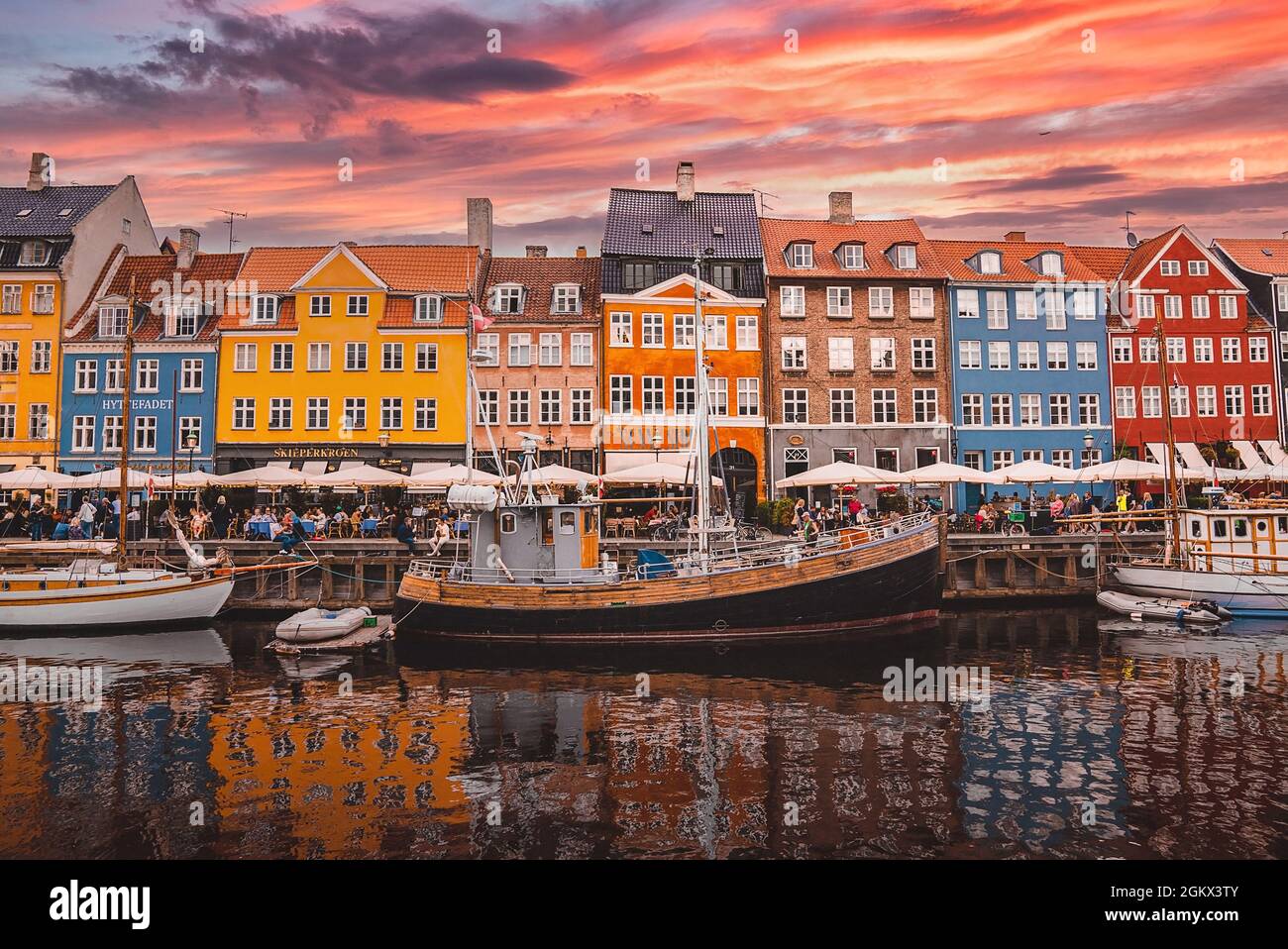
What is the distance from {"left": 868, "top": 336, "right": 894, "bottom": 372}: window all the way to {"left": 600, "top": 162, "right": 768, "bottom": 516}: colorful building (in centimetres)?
596

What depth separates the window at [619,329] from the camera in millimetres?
41947

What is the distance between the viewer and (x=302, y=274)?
43.8 meters

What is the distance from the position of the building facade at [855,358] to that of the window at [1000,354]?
2581 mm

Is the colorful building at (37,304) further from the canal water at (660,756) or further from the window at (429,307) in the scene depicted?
the canal water at (660,756)

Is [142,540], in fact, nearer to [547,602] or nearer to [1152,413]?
[547,602]

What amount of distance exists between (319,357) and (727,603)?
94.3 feet

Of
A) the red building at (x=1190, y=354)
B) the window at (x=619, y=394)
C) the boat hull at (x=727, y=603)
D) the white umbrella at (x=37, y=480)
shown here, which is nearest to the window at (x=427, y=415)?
the window at (x=619, y=394)

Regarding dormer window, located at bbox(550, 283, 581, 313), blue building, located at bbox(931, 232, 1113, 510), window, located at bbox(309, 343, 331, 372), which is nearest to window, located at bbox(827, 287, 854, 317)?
blue building, located at bbox(931, 232, 1113, 510)

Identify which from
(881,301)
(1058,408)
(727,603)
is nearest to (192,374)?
(727,603)

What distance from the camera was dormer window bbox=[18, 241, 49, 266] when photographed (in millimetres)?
42500

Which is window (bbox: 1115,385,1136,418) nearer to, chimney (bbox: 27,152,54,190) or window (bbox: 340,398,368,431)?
window (bbox: 340,398,368,431)
